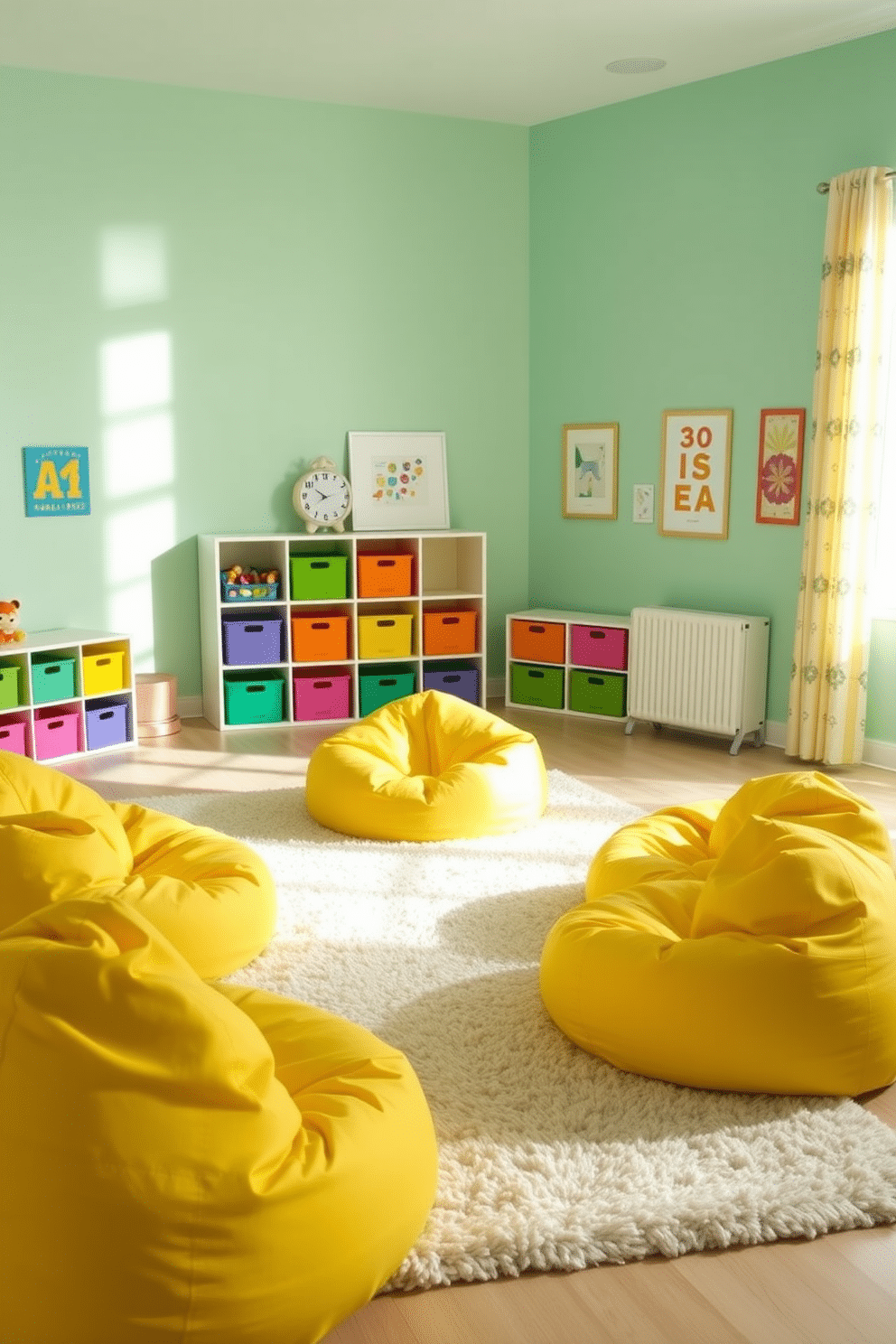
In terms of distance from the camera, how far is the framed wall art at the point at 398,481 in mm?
6688

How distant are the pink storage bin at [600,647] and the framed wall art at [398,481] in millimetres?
995

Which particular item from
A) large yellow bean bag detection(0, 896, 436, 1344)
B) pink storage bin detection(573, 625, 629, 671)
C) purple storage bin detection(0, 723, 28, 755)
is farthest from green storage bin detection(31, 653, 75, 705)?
large yellow bean bag detection(0, 896, 436, 1344)

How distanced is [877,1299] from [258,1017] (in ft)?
3.76

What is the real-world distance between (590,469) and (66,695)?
2897 millimetres

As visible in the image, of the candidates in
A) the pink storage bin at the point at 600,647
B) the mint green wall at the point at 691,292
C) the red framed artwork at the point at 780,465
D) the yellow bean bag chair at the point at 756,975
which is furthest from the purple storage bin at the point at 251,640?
the yellow bean bag chair at the point at 756,975

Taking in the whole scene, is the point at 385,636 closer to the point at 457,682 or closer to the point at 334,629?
the point at 334,629

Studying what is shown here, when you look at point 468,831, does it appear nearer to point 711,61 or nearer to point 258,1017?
point 258,1017

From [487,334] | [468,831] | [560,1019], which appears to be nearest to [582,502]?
[487,334]

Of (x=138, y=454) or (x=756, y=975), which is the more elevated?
(x=138, y=454)

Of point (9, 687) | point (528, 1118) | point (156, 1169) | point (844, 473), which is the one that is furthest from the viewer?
point (9, 687)

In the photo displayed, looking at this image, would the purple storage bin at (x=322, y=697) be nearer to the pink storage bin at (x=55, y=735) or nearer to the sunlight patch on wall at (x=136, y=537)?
the sunlight patch on wall at (x=136, y=537)

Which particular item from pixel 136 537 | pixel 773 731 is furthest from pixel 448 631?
pixel 773 731

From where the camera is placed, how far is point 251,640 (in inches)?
246

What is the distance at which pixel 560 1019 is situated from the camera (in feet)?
9.42
